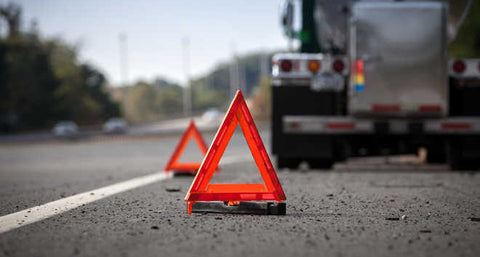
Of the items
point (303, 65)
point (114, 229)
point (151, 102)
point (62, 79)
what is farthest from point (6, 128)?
point (151, 102)

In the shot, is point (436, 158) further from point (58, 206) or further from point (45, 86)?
point (45, 86)

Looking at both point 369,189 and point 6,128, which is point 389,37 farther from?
point 6,128

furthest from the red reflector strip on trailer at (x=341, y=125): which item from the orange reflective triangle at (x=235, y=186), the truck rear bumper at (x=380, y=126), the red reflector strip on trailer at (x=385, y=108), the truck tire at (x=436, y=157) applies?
the orange reflective triangle at (x=235, y=186)

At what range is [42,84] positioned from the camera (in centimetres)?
6581

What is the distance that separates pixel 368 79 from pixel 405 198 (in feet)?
10.0

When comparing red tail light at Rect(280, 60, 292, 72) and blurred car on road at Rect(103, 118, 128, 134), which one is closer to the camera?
red tail light at Rect(280, 60, 292, 72)

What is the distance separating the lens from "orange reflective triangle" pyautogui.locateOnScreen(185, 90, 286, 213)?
17.2 ft

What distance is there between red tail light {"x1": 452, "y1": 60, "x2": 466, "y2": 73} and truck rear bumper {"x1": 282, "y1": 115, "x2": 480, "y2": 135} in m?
0.73

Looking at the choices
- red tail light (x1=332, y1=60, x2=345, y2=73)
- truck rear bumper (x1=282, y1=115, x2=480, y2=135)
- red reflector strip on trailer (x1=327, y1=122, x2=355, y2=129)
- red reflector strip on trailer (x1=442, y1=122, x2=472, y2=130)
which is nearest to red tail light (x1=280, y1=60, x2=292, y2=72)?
red tail light (x1=332, y1=60, x2=345, y2=73)

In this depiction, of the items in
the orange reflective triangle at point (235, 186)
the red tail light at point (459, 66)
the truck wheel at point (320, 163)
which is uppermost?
the red tail light at point (459, 66)

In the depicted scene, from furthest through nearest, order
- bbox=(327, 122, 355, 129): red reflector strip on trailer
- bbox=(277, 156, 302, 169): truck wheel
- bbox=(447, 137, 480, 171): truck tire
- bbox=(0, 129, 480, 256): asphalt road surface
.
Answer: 1. bbox=(277, 156, 302, 169): truck wheel
2. bbox=(447, 137, 480, 171): truck tire
3. bbox=(327, 122, 355, 129): red reflector strip on trailer
4. bbox=(0, 129, 480, 256): asphalt road surface

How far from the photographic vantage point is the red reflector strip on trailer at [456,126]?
9031 mm

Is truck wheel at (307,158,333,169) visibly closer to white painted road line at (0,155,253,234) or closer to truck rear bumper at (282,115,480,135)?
truck rear bumper at (282,115,480,135)

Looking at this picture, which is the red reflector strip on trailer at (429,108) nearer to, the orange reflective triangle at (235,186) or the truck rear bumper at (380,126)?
the truck rear bumper at (380,126)
